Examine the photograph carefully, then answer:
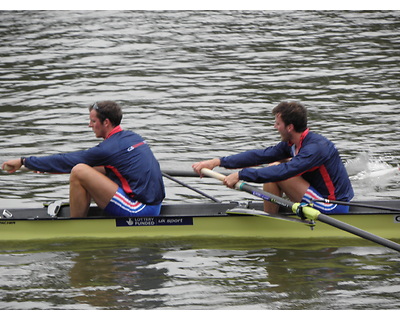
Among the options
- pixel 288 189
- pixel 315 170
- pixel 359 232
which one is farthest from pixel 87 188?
pixel 359 232

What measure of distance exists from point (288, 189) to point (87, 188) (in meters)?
2.24

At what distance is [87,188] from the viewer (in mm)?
9414

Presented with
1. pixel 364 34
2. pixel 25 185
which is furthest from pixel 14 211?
pixel 364 34

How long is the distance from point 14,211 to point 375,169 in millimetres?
5446

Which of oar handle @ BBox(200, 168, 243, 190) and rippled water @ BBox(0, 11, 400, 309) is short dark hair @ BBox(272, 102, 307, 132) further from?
rippled water @ BBox(0, 11, 400, 309)

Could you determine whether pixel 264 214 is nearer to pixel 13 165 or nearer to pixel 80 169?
pixel 80 169

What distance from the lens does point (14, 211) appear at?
998 centimetres

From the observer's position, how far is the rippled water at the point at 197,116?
8.46 metres

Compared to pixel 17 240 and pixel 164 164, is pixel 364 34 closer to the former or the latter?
pixel 164 164

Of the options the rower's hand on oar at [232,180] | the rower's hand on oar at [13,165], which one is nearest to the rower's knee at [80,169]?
the rower's hand on oar at [13,165]

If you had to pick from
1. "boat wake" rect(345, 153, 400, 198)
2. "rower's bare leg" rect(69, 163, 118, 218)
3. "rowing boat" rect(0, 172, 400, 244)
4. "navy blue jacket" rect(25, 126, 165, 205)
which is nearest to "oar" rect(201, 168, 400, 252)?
"rowing boat" rect(0, 172, 400, 244)

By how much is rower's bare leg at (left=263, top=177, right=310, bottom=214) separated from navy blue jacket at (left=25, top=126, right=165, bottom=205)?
1304mm

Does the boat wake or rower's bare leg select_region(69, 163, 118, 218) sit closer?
rower's bare leg select_region(69, 163, 118, 218)

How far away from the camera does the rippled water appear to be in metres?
8.46
